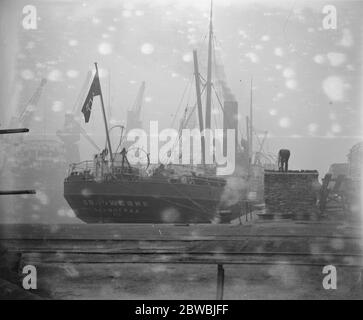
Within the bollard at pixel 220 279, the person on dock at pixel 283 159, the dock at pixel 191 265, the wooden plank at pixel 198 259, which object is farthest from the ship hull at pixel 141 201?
the bollard at pixel 220 279

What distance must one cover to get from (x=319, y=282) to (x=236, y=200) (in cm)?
4005

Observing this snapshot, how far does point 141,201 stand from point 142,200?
0.13 m

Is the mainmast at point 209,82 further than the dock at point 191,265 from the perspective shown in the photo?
Yes

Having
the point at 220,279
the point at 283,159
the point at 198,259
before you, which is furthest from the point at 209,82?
the point at 220,279

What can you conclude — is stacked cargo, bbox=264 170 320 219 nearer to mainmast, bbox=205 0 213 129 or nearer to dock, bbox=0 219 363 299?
dock, bbox=0 219 363 299

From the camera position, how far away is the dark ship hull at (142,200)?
1417 inches

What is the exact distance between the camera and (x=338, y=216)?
56.4 ft

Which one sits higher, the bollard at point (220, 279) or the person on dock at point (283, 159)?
the person on dock at point (283, 159)

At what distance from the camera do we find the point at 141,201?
3619 centimetres

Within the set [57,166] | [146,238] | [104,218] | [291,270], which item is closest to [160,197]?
[104,218]

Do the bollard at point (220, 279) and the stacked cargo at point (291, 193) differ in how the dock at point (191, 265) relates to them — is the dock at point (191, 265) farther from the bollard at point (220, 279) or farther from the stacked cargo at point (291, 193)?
the stacked cargo at point (291, 193)

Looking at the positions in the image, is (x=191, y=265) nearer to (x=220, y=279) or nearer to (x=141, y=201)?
(x=220, y=279)
